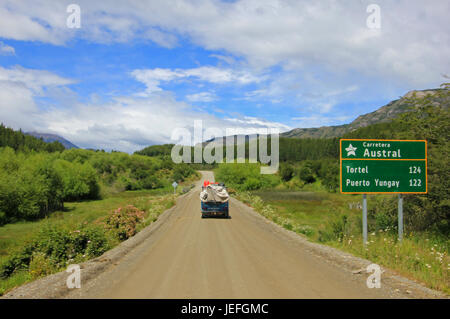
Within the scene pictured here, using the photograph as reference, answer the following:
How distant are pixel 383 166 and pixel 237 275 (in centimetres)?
689

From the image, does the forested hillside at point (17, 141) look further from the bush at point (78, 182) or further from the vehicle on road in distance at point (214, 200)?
the vehicle on road in distance at point (214, 200)

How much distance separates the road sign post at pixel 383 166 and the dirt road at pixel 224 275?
318 cm

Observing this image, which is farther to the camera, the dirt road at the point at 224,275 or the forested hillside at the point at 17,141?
the forested hillside at the point at 17,141

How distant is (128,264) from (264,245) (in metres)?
5.29

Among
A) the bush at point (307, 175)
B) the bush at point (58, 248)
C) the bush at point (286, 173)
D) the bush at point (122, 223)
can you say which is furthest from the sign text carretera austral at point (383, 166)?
the bush at point (286, 173)

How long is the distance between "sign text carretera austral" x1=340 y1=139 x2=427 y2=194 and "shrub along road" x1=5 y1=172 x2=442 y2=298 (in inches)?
106

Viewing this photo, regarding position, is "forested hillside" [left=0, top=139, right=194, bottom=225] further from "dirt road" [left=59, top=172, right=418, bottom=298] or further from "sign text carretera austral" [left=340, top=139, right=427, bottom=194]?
"sign text carretera austral" [left=340, top=139, right=427, bottom=194]

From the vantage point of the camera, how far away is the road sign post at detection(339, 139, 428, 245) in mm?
10945

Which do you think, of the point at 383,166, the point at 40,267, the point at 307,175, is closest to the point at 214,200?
the point at 383,166

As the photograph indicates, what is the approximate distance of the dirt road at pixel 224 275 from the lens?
20.0ft

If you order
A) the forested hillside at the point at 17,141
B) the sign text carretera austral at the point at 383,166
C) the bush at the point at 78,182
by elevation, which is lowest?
the bush at the point at 78,182

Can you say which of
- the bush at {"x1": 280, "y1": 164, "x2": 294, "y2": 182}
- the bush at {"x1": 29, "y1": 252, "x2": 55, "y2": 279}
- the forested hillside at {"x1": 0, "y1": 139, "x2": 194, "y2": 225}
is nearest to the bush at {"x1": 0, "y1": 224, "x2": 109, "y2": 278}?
the bush at {"x1": 29, "y1": 252, "x2": 55, "y2": 279}

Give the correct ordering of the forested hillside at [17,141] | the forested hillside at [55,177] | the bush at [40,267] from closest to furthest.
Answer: the bush at [40,267] < the forested hillside at [55,177] < the forested hillside at [17,141]
